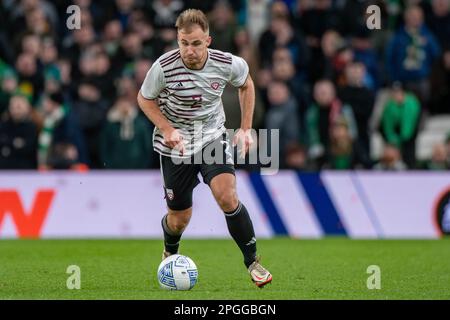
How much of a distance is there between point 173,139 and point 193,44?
0.80 m

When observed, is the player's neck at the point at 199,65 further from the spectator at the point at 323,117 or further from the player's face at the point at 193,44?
the spectator at the point at 323,117

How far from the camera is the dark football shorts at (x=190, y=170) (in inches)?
369

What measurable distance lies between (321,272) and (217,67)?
2521 mm

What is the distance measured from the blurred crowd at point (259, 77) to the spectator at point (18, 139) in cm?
1

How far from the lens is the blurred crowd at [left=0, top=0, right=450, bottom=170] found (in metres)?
15.9

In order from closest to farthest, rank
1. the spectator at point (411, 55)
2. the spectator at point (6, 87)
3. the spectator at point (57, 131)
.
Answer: the spectator at point (57, 131)
the spectator at point (6, 87)
the spectator at point (411, 55)

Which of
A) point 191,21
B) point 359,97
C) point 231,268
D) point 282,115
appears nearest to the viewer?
point 191,21

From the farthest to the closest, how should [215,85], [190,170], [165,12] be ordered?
[165,12] → [190,170] → [215,85]

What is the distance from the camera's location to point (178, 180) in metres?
9.61
